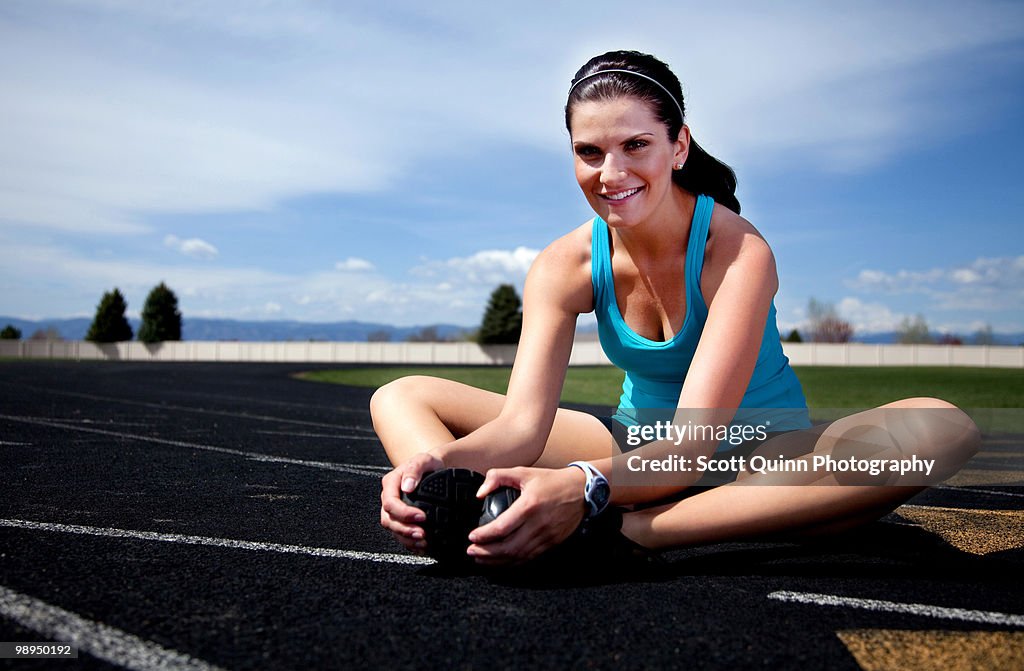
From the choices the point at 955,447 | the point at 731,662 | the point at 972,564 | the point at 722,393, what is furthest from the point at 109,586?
the point at 972,564

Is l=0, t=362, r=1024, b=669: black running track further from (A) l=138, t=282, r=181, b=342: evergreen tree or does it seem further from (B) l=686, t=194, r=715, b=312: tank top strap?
(A) l=138, t=282, r=181, b=342: evergreen tree

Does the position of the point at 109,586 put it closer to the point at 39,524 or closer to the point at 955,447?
the point at 39,524

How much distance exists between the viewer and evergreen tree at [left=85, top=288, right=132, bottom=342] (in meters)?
59.8

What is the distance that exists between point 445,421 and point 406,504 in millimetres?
803

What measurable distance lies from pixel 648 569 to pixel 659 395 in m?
0.80

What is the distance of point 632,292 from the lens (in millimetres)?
3166

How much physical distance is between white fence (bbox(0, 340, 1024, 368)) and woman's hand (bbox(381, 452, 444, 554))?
50.0m

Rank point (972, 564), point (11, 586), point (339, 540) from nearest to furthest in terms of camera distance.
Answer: point (11, 586), point (972, 564), point (339, 540)

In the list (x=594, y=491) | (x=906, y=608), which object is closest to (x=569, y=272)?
(x=594, y=491)

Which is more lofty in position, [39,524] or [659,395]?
[659,395]

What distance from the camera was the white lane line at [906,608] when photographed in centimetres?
230

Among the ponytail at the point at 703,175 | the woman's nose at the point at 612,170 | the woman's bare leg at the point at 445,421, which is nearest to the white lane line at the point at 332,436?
the woman's bare leg at the point at 445,421

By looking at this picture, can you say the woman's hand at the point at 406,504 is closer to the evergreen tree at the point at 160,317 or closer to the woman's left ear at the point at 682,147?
the woman's left ear at the point at 682,147

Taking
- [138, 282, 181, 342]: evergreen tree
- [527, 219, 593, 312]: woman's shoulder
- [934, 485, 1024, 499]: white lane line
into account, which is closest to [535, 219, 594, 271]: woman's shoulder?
[527, 219, 593, 312]: woman's shoulder
